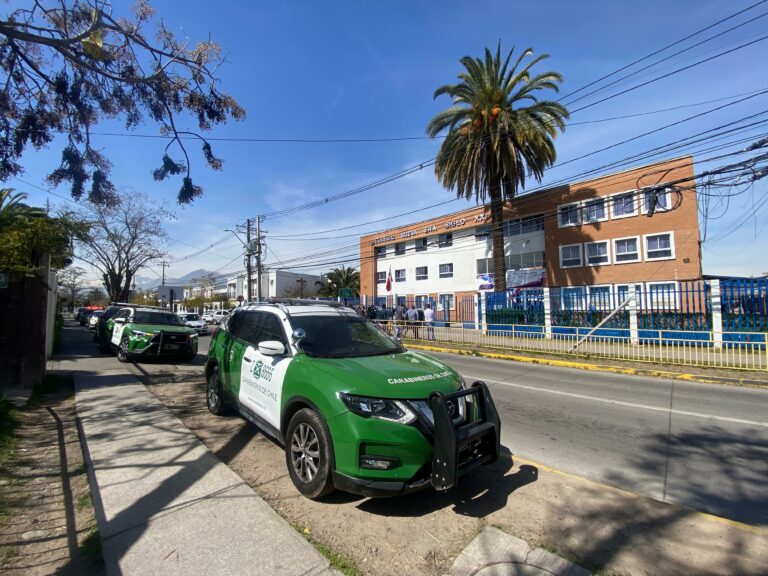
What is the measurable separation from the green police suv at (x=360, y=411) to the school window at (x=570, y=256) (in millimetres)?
28160

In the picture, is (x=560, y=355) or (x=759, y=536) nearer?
(x=759, y=536)

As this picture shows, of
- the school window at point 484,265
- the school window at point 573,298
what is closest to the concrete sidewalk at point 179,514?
the school window at point 573,298

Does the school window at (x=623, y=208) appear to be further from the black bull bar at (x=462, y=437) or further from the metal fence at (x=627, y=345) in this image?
the black bull bar at (x=462, y=437)

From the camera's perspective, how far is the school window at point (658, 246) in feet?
82.6

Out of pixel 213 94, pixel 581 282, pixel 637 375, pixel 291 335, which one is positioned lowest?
pixel 637 375

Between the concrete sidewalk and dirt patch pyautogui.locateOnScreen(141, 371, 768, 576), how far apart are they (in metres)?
0.27

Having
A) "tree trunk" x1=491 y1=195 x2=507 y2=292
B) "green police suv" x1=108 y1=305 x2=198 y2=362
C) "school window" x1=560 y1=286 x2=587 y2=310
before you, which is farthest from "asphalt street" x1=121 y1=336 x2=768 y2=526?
"tree trunk" x1=491 y1=195 x2=507 y2=292

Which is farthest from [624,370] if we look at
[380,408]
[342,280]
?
[342,280]

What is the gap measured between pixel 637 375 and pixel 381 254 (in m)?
37.3

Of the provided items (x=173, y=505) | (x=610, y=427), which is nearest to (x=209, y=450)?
(x=173, y=505)

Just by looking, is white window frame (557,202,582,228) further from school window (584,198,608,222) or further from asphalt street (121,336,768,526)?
asphalt street (121,336,768,526)

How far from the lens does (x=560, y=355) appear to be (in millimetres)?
14289

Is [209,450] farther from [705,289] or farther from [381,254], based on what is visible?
[381,254]

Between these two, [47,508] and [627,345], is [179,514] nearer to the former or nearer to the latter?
[47,508]
